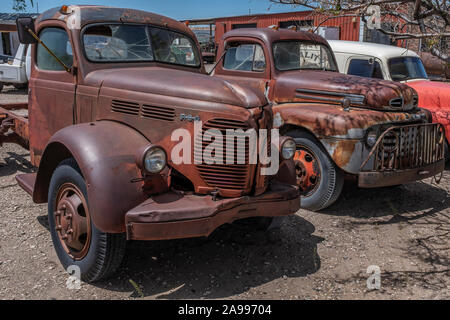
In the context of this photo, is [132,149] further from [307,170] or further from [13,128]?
[13,128]

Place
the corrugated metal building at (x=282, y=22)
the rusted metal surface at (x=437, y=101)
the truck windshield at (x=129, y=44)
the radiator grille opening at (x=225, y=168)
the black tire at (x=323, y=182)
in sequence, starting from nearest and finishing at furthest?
1. the radiator grille opening at (x=225, y=168)
2. the truck windshield at (x=129, y=44)
3. the black tire at (x=323, y=182)
4. the rusted metal surface at (x=437, y=101)
5. the corrugated metal building at (x=282, y=22)

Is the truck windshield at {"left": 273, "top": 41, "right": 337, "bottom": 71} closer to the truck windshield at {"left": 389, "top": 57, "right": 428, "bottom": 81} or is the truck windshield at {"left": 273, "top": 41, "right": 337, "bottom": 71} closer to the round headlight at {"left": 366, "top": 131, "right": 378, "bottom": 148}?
the truck windshield at {"left": 389, "top": 57, "right": 428, "bottom": 81}

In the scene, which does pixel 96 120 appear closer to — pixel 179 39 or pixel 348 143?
pixel 179 39

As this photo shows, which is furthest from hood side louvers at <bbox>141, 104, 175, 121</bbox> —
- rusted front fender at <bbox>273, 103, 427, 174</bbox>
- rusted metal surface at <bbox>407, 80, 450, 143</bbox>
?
rusted metal surface at <bbox>407, 80, 450, 143</bbox>

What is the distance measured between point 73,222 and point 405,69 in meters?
5.86

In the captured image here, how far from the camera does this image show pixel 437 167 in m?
5.12

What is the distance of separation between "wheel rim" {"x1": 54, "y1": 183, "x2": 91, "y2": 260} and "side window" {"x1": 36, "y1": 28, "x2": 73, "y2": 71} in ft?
4.26

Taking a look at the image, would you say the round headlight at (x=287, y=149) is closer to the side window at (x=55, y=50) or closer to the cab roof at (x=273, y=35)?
the side window at (x=55, y=50)

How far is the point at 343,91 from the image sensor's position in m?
5.07

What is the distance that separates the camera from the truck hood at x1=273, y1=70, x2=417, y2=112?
16.3ft

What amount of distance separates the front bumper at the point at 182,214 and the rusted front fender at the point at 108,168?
10 centimetres

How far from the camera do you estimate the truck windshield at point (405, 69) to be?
6.89 metres

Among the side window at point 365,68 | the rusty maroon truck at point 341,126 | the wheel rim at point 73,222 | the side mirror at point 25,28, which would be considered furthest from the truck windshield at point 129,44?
the side window at point 365,68
